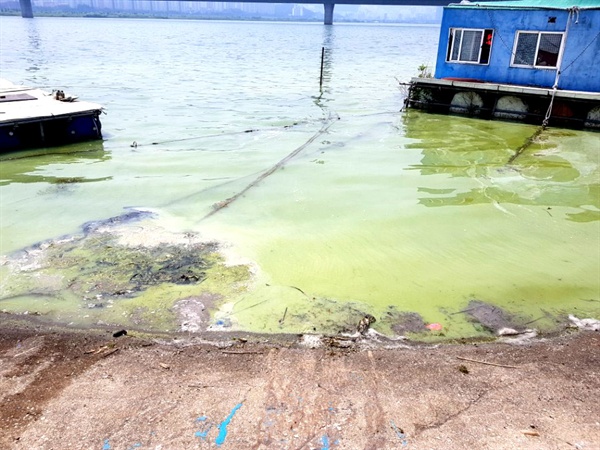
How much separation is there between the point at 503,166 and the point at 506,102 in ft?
26.9

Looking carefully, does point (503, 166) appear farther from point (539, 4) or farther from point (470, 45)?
point (539, 4)

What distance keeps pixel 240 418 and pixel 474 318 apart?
3970mm

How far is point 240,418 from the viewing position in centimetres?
491

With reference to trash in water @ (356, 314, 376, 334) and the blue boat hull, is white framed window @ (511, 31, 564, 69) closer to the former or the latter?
the blue boat hull

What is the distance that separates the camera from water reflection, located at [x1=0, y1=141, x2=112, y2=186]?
1364 cm

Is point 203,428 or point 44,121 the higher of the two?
point 44,121

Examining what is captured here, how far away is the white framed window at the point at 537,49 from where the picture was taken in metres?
20.4

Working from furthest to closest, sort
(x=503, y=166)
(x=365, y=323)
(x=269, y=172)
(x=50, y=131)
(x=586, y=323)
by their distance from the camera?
(x=50, y=131) < (x=503, y=166) < (x=269, y=172) < (x=586, y=323) < (x=365, y=323)

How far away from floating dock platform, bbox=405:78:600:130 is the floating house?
36 millimetres

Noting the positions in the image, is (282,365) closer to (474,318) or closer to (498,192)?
(474,318)

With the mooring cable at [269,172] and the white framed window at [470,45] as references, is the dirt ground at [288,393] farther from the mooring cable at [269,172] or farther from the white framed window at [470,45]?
the white framed window at [470,45]

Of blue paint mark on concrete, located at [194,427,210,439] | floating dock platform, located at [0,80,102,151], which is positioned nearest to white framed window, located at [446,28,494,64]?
floating dock platform, located at [0,80,102,151]

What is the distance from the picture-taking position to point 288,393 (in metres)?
5.31

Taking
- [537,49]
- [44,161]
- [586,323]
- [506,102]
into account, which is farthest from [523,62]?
[44,161]
